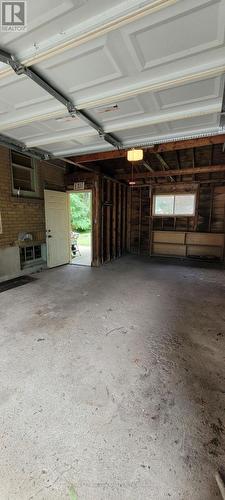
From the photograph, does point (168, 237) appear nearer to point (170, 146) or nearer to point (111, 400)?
point (170, 146)

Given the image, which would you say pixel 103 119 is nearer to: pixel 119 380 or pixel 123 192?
pixel 119 380

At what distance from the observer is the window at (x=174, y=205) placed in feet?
24.2

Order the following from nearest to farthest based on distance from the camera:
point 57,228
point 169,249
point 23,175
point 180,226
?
point 23,175 → point 57,228 → point 180,226 → point 169,249

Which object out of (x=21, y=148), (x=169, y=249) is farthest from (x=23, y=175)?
(x=169, y=249)

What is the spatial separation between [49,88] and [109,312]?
2.68 meters

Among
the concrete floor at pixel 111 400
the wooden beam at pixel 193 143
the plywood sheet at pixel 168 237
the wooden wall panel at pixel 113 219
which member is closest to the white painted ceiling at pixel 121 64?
the wooden beam at pixel 193 143

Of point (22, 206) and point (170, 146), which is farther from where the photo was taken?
point (22, 206)

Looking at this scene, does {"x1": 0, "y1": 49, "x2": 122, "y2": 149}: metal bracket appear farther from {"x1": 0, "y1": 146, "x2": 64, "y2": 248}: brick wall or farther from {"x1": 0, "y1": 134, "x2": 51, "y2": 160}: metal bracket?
{"x1": 0, "y1": 146, "x2": 64, "y2": 248}: brick wall

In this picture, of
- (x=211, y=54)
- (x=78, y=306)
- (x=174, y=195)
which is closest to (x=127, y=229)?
(x=174, y=195)

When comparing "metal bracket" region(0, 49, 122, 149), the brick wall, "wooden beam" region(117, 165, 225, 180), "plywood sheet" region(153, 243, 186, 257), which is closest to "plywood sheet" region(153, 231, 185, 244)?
"plywood sheet" region(153, 243, 186, 257)

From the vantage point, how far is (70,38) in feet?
4.72

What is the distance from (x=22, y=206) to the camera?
15.5ft

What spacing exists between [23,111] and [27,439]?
119 inches

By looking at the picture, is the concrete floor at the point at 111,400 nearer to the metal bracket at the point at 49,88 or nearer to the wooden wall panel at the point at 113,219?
the metal bracket at the point at 49,88
